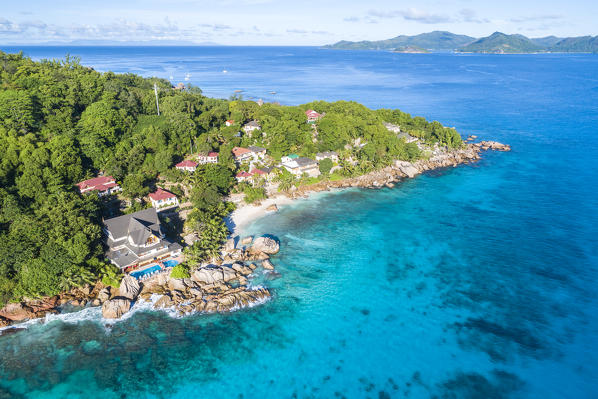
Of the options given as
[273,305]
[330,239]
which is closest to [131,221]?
[273,305]

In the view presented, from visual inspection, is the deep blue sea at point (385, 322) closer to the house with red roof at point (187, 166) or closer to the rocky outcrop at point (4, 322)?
the rocky outcrop at point (4, 322)

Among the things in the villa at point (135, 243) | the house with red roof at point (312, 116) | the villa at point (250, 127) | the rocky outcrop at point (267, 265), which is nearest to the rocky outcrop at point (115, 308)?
the villa at point (135, 243)

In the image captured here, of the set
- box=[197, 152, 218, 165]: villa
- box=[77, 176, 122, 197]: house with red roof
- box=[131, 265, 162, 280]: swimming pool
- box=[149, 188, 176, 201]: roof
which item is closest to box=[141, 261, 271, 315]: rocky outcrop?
box=[131, 265, 162, 280]: swimming pool

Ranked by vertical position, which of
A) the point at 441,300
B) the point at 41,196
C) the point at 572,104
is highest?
the point at 572,104

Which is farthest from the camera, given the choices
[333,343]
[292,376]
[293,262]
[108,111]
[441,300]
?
[108,111]

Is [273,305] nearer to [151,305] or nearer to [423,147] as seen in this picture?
[151,305]

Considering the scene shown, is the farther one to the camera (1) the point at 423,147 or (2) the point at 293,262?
(1) the point at 423,147

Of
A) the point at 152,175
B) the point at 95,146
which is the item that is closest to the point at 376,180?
the point at 152,175
